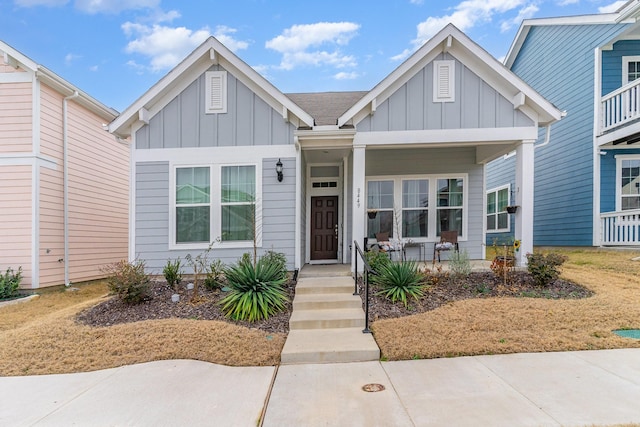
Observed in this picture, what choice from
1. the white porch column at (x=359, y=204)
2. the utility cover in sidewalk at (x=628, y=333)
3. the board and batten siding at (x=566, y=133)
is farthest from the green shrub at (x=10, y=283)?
the board and batten siding at (x=566, y=133)

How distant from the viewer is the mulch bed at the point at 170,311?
217 inches

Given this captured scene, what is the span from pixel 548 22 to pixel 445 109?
9.00 metres

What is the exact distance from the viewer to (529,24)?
13289mm

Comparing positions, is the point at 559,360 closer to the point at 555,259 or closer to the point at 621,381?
the point at 621,381

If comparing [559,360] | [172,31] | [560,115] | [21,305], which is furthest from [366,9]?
[21,305]

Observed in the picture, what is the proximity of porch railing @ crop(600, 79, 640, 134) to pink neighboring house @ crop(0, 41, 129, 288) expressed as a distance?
13480 mm

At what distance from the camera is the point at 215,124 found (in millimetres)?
7703

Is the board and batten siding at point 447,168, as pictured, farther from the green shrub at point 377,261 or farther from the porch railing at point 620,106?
the porch railing at point 620,106

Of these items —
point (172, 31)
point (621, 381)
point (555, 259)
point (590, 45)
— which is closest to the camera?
point (621, 381)

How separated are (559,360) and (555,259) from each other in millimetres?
2906

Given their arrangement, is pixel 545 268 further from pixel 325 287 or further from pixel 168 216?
pixel 168 216

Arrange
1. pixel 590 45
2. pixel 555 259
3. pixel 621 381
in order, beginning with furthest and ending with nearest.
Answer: pixel 590 45
pixel 555 259
pixel 621 381

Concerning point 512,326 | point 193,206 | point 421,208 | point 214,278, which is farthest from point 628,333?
point 193,206

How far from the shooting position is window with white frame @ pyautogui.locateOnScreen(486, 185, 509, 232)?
14.1m
